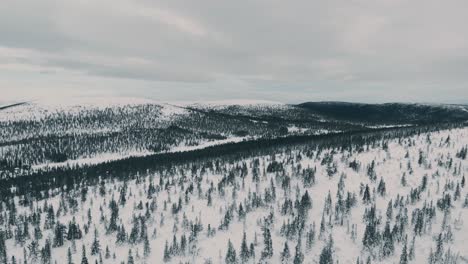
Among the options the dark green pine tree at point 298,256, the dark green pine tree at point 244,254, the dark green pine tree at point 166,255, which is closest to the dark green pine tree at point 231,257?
the dark green pine tree at point 244,254

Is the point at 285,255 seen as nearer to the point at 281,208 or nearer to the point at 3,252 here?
the point at 281,208

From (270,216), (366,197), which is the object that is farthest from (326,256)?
(366,197)

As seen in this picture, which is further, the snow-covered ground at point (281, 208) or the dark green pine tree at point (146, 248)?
the dark green pine tree at point (146, 248)

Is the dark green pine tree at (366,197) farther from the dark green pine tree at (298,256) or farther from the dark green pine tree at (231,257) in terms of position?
the dark green pine tree at (231,257)

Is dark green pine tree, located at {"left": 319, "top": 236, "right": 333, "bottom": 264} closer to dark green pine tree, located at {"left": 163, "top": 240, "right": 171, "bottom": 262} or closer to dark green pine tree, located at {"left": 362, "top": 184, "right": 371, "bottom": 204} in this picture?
dark green pine tree, located at {"left": 362, "top": 184, "right": 371, "bottom": 204}

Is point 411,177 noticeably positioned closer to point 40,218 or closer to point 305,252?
point 305,252

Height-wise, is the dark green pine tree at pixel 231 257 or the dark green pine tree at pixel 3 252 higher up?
the dark green pine tree at pixel 231 257

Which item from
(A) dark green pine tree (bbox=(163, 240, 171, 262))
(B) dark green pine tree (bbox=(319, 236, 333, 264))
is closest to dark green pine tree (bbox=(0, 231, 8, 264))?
(A) dark green pine tree (bbox=(163, 240, 171, 262))

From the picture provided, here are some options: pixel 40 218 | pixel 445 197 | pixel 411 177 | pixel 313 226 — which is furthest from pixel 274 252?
pixel 40 218

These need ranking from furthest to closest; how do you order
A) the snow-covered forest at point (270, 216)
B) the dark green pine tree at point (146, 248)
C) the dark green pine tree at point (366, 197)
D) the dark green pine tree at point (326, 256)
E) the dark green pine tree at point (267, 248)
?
1. the dark green pine tree at point (366, 197)
2. the dark green pine tree at point (146, 248)
3. the snow-covered forest at point (270, 216)
4. the dark green pine tree at point (267, 248)
5. the dark green pine tree at point (326, 256)
